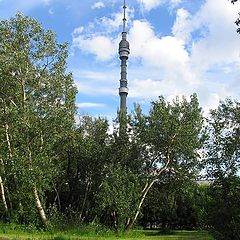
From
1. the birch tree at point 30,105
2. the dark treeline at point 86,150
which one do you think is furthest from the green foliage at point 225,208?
the birch tree at point 30,105

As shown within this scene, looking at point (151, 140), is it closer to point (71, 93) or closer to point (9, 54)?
point (71, 93)

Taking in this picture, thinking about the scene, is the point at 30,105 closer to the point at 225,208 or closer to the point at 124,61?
the point at 225,208

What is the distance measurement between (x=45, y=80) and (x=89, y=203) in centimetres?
1343

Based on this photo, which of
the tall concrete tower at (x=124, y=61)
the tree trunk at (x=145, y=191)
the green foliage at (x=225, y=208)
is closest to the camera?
the green foliage at (x=225, y=208)

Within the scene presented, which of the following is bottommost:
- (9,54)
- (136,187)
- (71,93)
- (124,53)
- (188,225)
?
(188,225)

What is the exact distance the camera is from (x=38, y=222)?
1190 inches

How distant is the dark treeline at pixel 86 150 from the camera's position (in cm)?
1981

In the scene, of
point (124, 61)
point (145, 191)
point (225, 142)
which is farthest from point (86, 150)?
point (124, 61)

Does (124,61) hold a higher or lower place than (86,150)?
higher

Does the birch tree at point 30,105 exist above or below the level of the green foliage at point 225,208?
above

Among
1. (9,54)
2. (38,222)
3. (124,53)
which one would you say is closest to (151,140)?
(38,222)

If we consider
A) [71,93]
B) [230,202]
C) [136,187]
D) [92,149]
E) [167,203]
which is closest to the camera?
[230,202]

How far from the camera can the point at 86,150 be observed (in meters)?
36.9

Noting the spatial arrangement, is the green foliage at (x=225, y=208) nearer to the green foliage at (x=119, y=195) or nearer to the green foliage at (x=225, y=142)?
the green foliage at (x=225, y=142)
